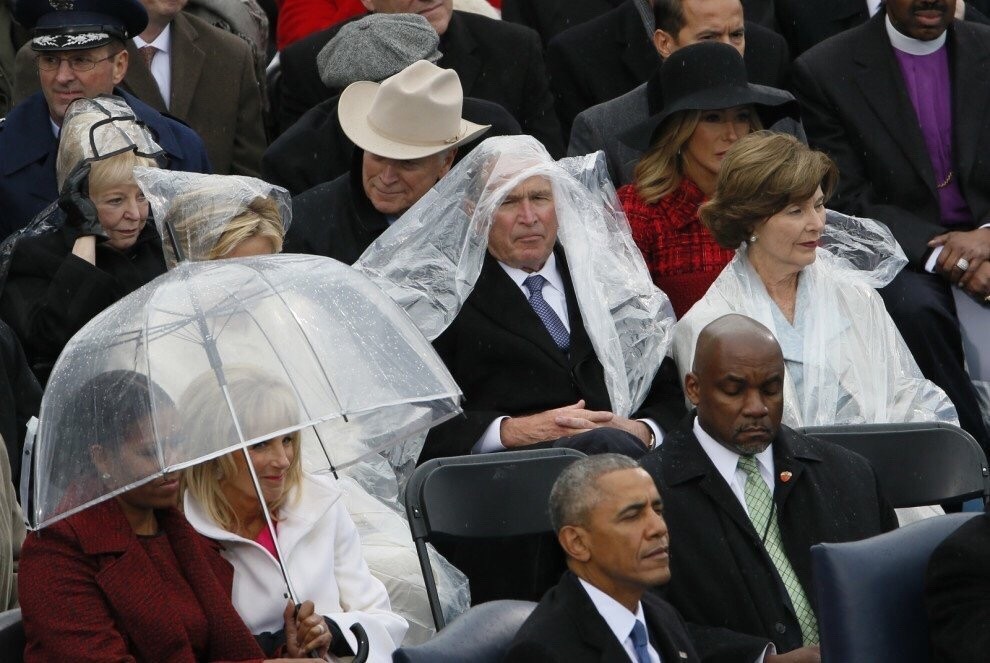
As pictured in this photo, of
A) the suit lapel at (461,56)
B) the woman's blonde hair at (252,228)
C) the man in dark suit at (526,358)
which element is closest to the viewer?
the woman's blonde hair at (252,228)

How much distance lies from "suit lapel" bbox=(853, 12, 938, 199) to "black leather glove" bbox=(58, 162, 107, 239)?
3475 mm

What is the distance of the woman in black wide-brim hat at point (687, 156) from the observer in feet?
21.8

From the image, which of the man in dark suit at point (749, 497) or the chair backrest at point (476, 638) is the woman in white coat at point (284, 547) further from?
the man in dark suit at point (749, 497)

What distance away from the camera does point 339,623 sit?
441 centimetres

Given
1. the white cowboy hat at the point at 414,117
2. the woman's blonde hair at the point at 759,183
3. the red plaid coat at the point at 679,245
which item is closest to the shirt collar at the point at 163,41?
the white cowboy hat at the point at 414,117

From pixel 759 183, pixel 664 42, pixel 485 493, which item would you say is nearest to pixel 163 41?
pixel 664 42

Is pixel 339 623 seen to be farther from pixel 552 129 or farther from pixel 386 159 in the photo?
pixel 552 129

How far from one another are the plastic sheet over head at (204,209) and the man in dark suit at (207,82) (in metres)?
2.01

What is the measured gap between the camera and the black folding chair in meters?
5.05

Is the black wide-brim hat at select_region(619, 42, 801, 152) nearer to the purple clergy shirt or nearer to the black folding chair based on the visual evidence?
the purple clergy shirt

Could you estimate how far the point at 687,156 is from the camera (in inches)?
270

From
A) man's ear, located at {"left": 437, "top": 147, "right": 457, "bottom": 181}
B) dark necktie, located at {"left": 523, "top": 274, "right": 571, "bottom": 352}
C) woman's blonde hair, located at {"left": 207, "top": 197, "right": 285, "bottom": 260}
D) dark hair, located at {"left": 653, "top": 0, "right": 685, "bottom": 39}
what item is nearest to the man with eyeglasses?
man's ear, located at {"left": 437, "top": 147, "right": 457, "bottom": 181}

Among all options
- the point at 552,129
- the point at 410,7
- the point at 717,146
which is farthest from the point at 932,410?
the point at 410,7

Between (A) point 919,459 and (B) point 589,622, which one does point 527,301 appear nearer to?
(A) point 919,459
